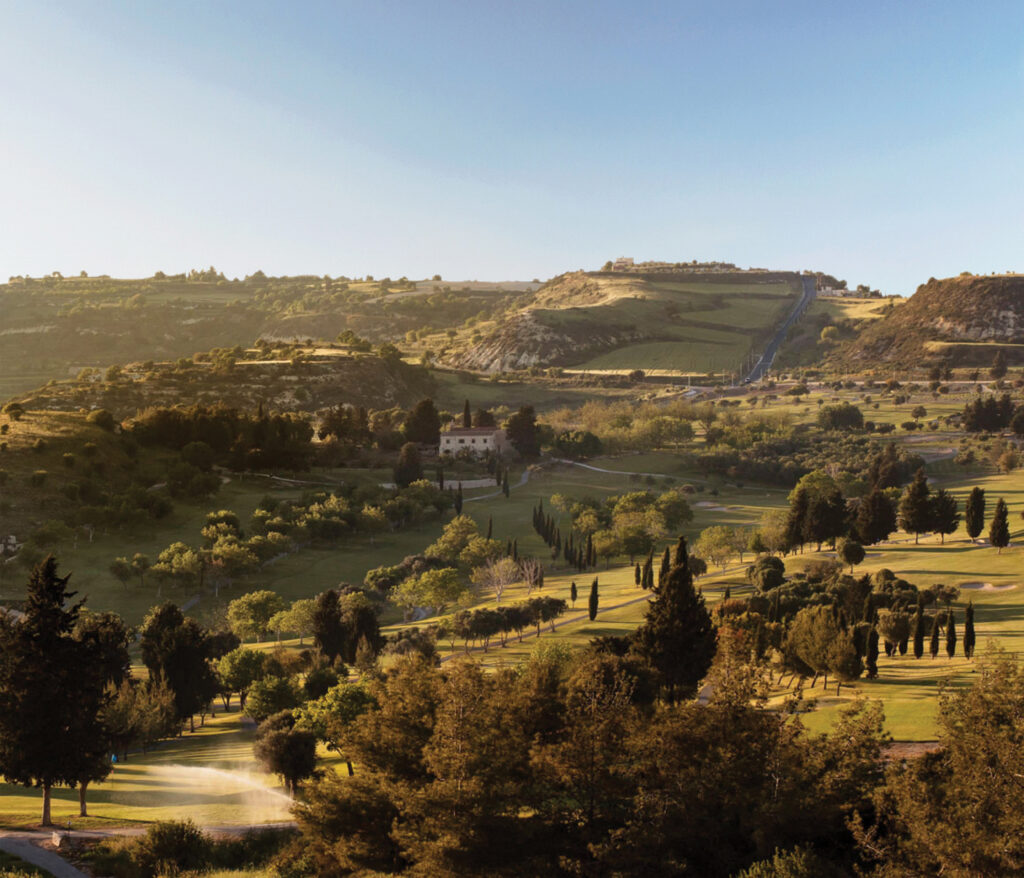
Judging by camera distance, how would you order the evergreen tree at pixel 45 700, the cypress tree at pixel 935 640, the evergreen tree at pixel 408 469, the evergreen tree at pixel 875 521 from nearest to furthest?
the evergreen tree at pixel 45 700 → the cypress tree at pixel 935 640 → the evergreen tree at pixel 875 521 → the evergreen tree at pixel 408 469

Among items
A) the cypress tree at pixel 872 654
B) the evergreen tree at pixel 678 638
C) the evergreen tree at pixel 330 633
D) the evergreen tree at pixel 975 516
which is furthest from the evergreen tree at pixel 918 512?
the evergreen tree at pixel 330 633

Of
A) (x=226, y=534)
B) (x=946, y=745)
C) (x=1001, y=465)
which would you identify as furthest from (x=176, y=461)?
(x=1001, y=465)

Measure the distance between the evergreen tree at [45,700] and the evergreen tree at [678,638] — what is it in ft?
79.4

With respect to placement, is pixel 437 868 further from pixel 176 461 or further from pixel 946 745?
pixel 176 461

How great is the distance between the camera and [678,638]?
4441cm

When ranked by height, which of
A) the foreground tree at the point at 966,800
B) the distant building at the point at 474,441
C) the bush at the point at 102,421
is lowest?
the foreground tree at the point at 966,800

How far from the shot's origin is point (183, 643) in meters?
50.0

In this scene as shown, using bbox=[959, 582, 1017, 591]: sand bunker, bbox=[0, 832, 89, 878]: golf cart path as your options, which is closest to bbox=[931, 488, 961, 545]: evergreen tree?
bbox=[959, 582, 1017, 591]: sand bunker

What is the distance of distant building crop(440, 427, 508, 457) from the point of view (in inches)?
5207

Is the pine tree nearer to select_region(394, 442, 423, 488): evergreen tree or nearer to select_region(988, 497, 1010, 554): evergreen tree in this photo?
select_region(988, 497, 1010, 554): evergreen tree

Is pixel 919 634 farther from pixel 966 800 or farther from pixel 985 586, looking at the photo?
pixel 966 800

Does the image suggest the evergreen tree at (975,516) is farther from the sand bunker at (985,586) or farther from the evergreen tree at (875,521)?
the sand bunker at (985,586)

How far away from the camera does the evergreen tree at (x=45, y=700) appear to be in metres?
31.3

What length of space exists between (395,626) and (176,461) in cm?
4768
